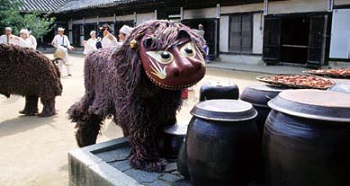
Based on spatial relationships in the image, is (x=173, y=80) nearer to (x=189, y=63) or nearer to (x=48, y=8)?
(x=189, y=63)

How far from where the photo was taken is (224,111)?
206cm

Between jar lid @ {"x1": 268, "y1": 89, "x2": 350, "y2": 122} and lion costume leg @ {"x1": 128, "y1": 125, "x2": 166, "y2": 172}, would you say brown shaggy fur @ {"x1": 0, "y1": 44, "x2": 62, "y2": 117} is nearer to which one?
lion costume leg @ {"x1": 128, "y1": 125, "x2": 166, "y2": 172}

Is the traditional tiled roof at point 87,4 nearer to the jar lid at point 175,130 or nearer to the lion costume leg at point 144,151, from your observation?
the jar lid at point 175,130

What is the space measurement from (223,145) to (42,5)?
2683 centimetres

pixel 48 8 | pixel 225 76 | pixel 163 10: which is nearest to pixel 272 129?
pixel 225 76

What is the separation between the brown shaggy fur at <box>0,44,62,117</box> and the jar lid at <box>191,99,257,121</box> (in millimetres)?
4496

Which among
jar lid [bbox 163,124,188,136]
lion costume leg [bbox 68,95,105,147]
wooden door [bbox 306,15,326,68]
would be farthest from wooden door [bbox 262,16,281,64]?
jar lid [bbox 163,124,188,136]

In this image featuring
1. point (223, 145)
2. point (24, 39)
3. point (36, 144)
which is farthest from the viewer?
point (24, 39)

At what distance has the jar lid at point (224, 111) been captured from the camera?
2045 mm

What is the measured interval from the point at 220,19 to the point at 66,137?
11428 millimetres

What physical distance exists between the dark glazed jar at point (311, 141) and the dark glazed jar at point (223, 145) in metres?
0.24

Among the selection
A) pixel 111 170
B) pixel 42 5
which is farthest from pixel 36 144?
pixel 42 5

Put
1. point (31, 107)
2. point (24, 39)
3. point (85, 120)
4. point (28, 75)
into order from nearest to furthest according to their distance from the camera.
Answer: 1. point (85, 120)
2. point (28, 75)
3. point (31, 107)
4. point (24, 39)

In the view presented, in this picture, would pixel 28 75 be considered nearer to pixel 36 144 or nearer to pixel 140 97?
pixel 36 144
